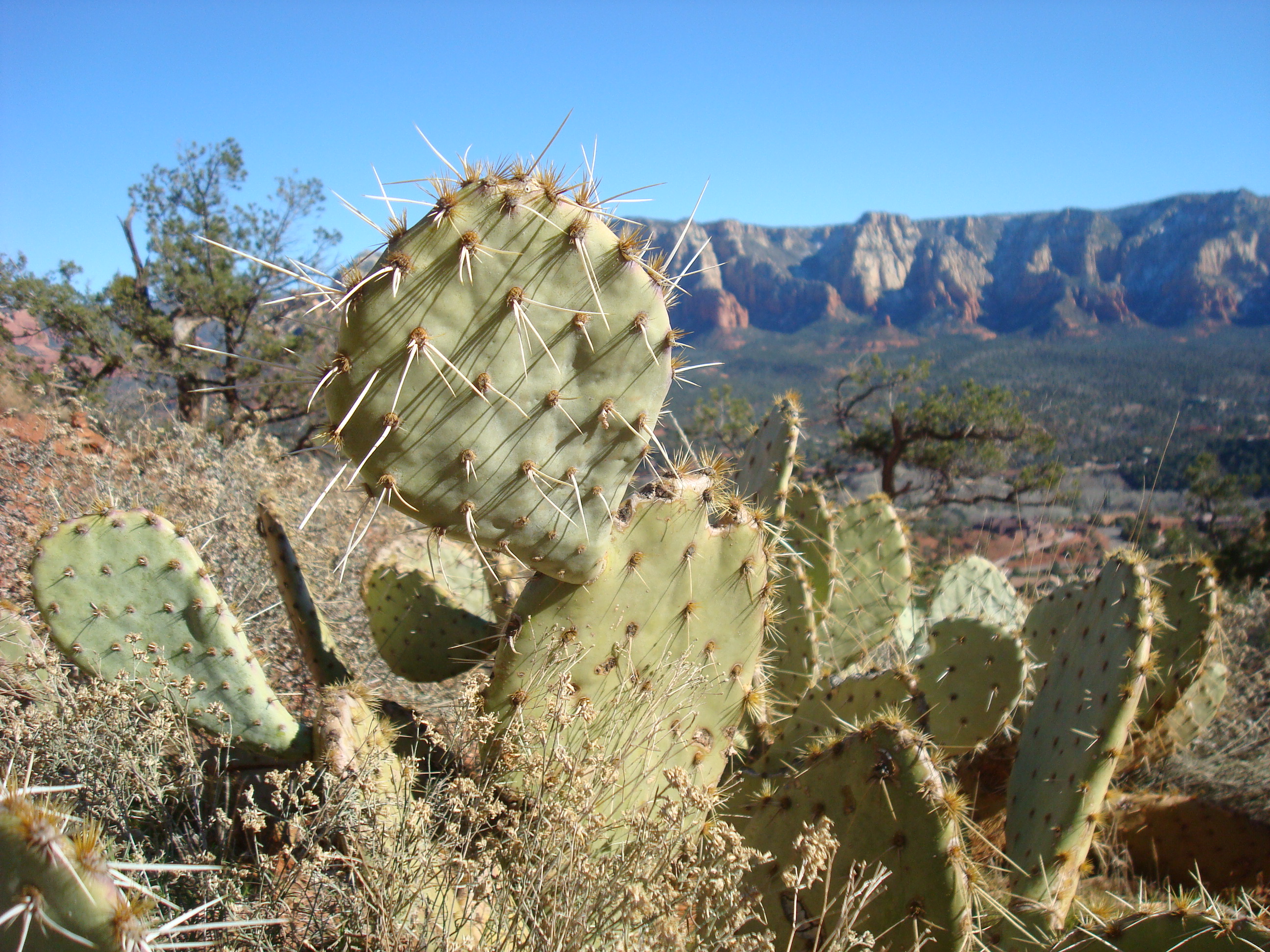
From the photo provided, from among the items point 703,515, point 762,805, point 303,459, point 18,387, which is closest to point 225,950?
point 762,805

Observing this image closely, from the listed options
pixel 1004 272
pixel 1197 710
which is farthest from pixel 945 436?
pixel 1004 272

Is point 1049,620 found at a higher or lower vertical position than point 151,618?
lower

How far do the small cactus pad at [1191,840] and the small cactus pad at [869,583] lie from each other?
1135 mm

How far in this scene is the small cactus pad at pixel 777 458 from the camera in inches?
113

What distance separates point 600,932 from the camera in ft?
4.62

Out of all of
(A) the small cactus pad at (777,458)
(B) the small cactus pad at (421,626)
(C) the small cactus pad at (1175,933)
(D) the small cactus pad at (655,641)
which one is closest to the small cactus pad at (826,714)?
(D) the small cactus pad at (655,641)

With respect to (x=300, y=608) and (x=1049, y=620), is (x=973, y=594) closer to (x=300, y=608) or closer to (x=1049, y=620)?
(x=1049, y=620)

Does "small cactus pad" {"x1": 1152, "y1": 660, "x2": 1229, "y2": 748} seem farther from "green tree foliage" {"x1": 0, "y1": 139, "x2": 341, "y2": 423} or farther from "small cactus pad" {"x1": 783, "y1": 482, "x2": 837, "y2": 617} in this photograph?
"green tree foliage" {"x1": 0, "y1": 139, "x2": 341, "y2": 423}

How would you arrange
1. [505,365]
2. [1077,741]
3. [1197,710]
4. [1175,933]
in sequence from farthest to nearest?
[1197,710] → [1077,741] → [505,365] → [1175,933]

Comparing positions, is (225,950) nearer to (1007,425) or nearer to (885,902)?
(885,902)

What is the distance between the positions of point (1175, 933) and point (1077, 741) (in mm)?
833

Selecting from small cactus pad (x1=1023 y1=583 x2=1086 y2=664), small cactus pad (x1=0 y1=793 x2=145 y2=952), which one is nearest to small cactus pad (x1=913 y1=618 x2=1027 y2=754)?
small cactus pad (x1=1023 y1=583 x2=1086 y2=664)

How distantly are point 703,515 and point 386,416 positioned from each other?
A: 0.91m

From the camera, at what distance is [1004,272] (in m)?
71.5
